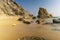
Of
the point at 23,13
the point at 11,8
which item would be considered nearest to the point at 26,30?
the point at 23,13

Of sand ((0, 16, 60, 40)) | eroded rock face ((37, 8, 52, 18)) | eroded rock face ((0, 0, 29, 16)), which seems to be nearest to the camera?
sand ((0, 16, 60, 40))

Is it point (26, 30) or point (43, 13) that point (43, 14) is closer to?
point (43, 13)

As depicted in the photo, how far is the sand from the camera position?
198cm

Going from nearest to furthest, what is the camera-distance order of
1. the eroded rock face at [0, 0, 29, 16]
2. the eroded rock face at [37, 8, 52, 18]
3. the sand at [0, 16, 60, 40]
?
the sand at [0, 16, 60, 40] < the eroded rock face at [37, 8, 52, 18] < the eroded rock face at [0, 0, 29, 16]

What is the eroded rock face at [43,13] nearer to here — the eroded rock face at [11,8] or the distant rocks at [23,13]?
the distant rocks at [23,13]

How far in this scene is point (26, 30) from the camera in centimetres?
208

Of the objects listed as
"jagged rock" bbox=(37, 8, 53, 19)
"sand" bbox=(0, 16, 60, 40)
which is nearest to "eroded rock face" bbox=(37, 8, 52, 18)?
"jagged rock" bbox=(37, 8, 53, 19)

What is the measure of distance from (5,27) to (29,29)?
0.34m

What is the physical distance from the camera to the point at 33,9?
7.00 feet

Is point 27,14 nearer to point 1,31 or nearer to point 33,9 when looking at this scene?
point 33,9

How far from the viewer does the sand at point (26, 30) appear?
6.51 feet

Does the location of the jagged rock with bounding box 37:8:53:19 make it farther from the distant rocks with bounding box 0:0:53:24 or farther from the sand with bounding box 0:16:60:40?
the sand with bounding box 0:16:60:40

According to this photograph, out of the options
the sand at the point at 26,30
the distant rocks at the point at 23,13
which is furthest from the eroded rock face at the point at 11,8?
the sand at the point at 26,30

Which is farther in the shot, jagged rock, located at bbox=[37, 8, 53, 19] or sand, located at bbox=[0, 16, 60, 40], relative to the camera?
jagged rock, located at bbox=[37, 8, 53, 19]
